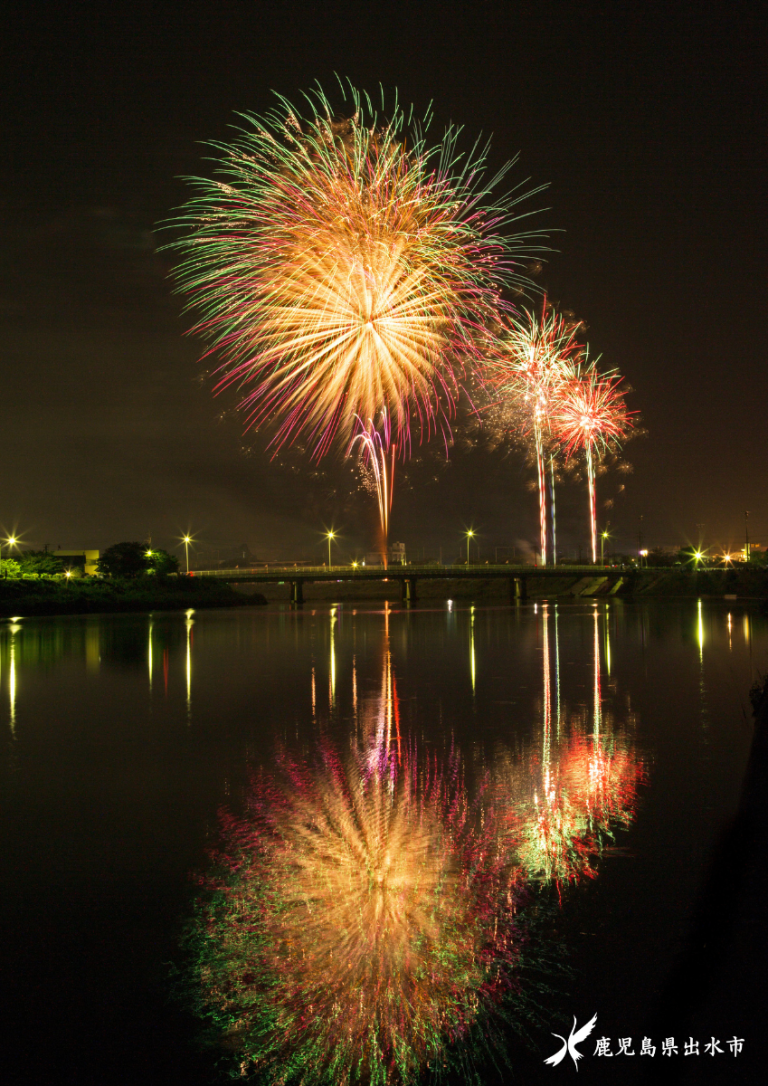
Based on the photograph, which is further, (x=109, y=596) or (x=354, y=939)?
(x=109, y=596)

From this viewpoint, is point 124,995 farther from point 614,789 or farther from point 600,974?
point 614,789

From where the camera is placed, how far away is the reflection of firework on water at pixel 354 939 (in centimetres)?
444

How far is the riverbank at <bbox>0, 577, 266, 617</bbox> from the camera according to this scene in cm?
7069

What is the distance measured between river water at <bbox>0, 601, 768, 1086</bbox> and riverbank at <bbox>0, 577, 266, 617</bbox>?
167ft

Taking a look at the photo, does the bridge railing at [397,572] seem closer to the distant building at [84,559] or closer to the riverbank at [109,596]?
the riverbank at [109,596]

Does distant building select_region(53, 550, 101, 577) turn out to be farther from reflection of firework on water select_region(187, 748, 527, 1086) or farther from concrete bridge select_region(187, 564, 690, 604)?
reflection of firework on water select_region(187, 748, 527, 1086)

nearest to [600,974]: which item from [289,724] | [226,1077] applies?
[226,1077]

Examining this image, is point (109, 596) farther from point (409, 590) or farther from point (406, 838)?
point (406, 838)

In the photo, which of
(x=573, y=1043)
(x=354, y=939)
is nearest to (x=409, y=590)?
(x=354, y=939)

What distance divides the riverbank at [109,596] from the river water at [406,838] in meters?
50.9

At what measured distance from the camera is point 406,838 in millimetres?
7859

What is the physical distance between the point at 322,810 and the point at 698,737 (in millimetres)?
6804

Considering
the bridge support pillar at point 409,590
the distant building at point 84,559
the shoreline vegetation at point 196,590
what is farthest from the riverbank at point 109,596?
the distant building at point 84,559

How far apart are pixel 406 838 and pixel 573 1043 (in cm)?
346
